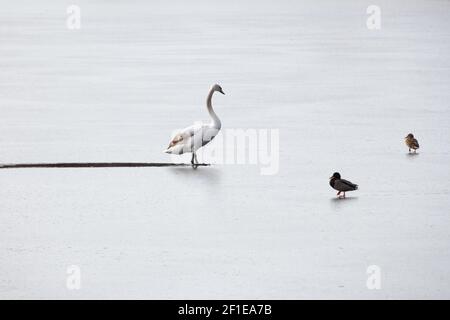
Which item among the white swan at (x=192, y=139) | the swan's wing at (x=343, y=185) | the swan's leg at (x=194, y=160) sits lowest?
the swan's wing at (x=343, y=185)

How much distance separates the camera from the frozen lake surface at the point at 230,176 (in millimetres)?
9148

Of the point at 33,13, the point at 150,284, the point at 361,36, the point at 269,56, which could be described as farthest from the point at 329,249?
the point at 33,13

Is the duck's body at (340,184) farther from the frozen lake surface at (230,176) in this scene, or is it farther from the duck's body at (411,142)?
the duck's body at (411,142)

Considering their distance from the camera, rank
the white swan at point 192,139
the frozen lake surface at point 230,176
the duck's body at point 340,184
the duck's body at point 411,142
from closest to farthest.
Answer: the frozen lake surface at point 230,176, the duck's body at point 340,184, the white swan at point 192,139, the duck's body at point 411,142

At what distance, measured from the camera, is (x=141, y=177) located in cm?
1261

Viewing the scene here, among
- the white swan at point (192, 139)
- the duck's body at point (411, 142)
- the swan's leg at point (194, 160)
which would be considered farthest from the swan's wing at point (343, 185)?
the duck's body at point (411, 142)

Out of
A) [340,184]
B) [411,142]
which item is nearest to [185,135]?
[340,184]

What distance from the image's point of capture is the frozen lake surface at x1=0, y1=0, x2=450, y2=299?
9.15 m

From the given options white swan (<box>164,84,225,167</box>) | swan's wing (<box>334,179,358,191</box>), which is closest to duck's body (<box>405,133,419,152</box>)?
white swan (<box>164,84,225,167</box>)

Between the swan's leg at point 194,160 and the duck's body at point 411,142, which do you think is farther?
the duck's body at point 411,142

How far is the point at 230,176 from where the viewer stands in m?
12.7

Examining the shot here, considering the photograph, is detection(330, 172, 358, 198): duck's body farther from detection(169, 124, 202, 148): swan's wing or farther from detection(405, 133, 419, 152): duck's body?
detection(405, 133, 419, 152): duck's body

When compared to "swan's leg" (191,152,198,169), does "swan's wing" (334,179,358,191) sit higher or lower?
lower
